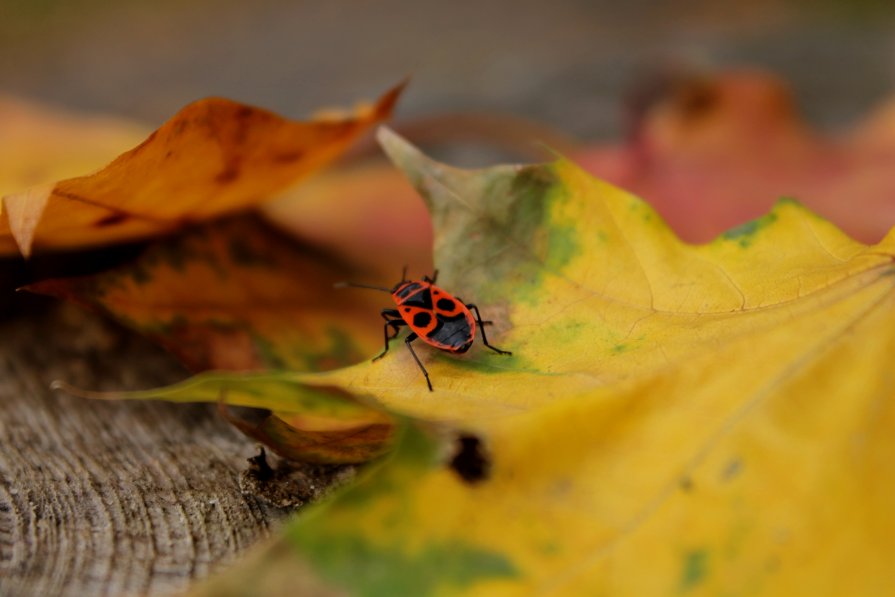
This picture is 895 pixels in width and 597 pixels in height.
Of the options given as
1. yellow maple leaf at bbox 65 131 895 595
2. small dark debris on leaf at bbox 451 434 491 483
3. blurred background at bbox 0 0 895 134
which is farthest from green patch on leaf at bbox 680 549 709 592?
blurred background at bbox 0 0 895 134

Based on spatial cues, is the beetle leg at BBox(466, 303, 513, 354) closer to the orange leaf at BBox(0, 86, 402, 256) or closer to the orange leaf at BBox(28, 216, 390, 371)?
the orange leaf at BBox(28, 216, 390, 371)

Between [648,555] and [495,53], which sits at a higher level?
[495,53]

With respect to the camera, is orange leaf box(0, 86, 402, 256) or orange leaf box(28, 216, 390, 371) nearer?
orange leaf box(0, 86, 402, 256)

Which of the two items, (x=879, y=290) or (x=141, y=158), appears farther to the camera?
(x=141, y=158)

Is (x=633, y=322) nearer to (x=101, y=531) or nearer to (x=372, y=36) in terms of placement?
(x=101, y=531)

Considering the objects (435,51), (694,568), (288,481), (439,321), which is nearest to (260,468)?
(288,481)

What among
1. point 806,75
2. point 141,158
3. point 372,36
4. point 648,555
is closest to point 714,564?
point 648,555
